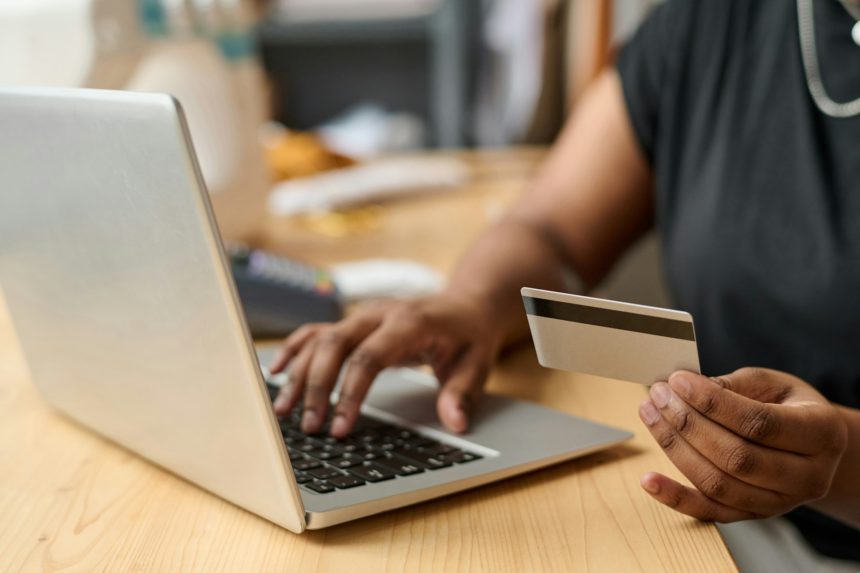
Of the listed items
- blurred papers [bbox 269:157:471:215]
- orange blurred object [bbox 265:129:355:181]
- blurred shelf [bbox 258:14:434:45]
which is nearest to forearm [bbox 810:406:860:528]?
blurred papers [bbox 269:157:471:215]

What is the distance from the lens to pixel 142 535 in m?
0.47

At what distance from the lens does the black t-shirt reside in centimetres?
72

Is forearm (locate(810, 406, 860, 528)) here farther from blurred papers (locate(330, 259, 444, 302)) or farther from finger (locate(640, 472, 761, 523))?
blurred papers (locate(330, 259, 444, 302))

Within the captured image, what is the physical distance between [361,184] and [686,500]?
1004 mm

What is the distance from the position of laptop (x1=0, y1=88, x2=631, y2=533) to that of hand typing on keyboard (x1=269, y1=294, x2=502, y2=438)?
0.05 feet

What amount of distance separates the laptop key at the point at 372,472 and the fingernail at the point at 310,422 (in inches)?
2.3

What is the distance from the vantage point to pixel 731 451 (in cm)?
43

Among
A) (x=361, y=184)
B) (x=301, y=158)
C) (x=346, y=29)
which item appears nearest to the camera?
(x=361, y=184)

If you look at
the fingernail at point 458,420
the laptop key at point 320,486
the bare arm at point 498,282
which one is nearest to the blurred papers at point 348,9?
the bare arm at point 498,282

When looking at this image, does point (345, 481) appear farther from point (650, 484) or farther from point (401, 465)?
point (650, 484)

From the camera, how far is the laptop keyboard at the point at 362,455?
1.59 feet

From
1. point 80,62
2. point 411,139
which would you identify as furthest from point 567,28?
point 80,62

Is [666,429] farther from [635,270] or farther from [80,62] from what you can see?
[635,270]

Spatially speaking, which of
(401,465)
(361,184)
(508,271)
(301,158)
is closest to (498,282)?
(508,271)
